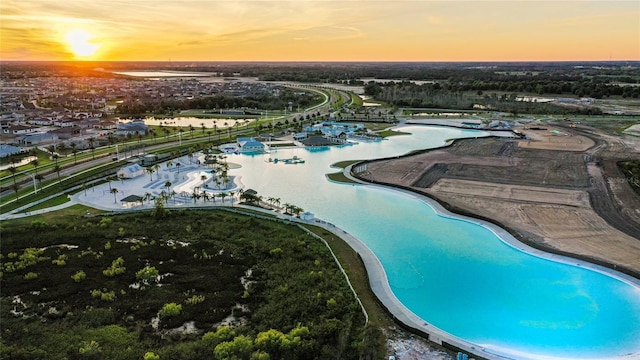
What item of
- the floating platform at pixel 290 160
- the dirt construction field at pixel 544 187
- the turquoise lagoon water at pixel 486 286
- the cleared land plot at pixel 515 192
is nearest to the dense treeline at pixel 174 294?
the turquoise lagoon water at pixel 486 286

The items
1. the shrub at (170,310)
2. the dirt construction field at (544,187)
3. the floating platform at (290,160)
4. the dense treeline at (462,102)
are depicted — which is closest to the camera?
the shrub at (170,310)

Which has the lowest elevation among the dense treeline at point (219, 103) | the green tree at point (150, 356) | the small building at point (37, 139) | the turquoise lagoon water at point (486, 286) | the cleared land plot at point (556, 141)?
the turquoise lagoon water at point (486, 286)

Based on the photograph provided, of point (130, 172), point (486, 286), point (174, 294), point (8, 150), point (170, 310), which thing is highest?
point (8, 150)

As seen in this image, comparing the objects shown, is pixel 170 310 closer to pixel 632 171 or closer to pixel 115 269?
pixel 115 269

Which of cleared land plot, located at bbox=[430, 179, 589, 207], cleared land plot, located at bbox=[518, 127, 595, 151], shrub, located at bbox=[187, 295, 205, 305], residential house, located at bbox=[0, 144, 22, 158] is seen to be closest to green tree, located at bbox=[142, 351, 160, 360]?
shrub, located at bbox=[187, 295, 205, 305]

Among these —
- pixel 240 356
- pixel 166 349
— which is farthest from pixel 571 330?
pixel 166 349

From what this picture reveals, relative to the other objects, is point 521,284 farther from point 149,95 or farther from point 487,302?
point 149,95

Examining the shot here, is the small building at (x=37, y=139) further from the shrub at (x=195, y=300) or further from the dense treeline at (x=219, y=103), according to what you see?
the shrub at (x=195, y=300)

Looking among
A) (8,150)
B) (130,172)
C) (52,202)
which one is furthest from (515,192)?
(8,150)
